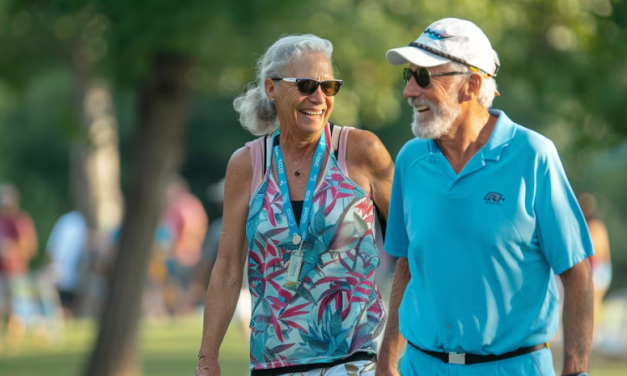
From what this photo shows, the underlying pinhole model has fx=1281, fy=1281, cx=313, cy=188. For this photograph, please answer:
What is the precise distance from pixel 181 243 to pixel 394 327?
19159 mm

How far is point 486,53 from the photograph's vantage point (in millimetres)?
4258

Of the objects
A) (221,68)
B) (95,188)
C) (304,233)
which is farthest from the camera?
(95,188)

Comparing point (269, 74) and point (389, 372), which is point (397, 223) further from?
point (269, 74)

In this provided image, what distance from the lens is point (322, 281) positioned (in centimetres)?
475

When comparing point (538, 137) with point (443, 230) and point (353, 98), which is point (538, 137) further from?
point (353, 98)

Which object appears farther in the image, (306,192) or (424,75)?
(306,192)

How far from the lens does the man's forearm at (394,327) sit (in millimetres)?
4441

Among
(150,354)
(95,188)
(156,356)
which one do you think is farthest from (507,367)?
(95,188)

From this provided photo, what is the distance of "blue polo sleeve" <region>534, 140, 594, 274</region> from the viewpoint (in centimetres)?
400

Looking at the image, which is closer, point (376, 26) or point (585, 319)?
point (585, 319)

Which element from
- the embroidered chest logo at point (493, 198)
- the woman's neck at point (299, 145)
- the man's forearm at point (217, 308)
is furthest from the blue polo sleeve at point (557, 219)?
the man's forearm at point (217, 308)

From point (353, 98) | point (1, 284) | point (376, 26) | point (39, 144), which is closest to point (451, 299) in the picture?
point (376, 26)

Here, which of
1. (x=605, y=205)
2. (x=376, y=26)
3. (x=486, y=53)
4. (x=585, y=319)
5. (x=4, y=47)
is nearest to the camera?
(x=585, y=319)

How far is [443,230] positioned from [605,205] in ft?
112
